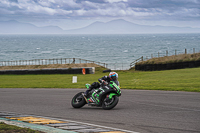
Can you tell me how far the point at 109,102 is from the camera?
10.9 meters

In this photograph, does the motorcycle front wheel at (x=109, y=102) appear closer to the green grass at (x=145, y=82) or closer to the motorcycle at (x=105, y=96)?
the motorcycle at (x=105, y=96)

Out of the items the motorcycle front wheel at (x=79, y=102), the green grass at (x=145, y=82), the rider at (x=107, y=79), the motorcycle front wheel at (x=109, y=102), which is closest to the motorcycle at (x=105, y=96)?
the motorcycle front wheel at (x=109, y=102)

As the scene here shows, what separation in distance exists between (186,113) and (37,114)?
5.40 meters

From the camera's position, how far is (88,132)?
7.42 m

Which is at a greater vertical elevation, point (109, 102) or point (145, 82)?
point (145, 82)

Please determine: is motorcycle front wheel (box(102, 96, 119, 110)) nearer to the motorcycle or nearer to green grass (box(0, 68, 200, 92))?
the motorcycle

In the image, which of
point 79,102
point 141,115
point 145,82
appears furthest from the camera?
point 145,82

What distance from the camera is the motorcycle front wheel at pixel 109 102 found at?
1068 cm

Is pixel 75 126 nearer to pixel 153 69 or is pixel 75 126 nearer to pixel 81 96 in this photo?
pixel 81 96

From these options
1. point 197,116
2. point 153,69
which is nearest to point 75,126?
point 197,116

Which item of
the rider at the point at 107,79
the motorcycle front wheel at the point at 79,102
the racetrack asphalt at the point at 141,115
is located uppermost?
the rider at the point at 107,79

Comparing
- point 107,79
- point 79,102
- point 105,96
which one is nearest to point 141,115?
point 105,96

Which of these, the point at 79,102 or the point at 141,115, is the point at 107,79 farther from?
the point at 141,115

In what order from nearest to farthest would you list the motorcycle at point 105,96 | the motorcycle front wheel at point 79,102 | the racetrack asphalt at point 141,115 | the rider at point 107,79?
the racetrack asphalt at point 141,115
the motorcycle at point 105,96
the rider at point 107,79
the motorcycle front wheel at point 79,102
